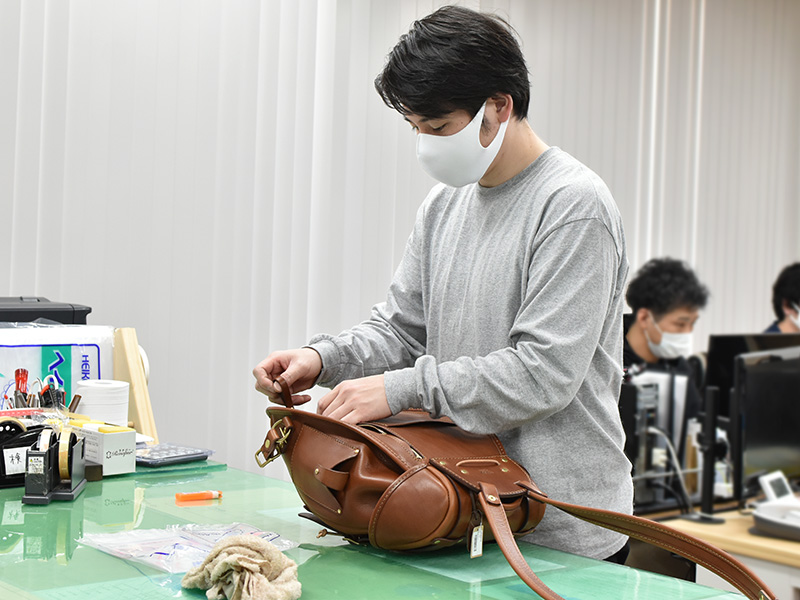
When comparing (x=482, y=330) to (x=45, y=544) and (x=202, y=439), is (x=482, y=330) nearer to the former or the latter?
(x=45, y=544)

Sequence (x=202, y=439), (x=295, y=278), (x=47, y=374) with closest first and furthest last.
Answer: (x=47, y=374), (x=202, y=439), (x=295, y=278)

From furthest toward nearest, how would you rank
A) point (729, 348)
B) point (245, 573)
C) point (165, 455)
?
1. point (729, 348)
2. point (165, 455)
3. point (245, 573)

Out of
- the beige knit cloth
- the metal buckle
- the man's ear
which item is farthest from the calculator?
the man's ear

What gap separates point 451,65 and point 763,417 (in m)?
2.13

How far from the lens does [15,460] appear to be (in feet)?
3.97

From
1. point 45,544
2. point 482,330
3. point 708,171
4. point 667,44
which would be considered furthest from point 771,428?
point 45,544

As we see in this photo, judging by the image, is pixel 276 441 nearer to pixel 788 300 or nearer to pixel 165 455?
pixel 165 455

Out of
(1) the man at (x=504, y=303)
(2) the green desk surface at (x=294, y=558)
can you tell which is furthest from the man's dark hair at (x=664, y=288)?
(2) the green desk surface at (x=294, y=558)

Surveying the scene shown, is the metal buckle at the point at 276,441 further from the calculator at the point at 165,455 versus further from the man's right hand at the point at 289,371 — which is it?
the calculator at the point at 165,455

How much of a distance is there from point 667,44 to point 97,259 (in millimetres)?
2659

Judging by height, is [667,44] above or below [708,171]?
above

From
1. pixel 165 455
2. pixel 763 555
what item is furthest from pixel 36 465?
pixel 763 555

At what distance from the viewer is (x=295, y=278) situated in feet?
8.20

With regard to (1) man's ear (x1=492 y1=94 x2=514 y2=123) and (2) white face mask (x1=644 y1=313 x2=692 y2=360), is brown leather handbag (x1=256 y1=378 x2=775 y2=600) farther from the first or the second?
(2) white face mask (x1=644 y1=313 x2=692 y2=360)
